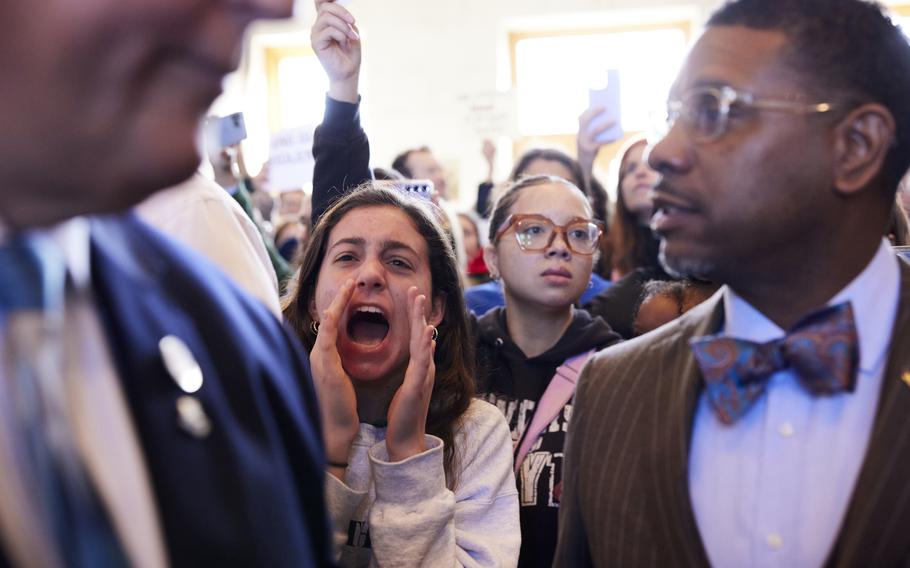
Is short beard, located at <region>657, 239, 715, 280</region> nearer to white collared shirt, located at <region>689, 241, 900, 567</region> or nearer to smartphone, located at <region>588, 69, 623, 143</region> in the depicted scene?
white collared shirt, located at <region>689, 241, 900, 567</region>

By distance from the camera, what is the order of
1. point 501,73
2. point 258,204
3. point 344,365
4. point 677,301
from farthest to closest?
point 501,73, point 258,204, point 677,301, point 344,365

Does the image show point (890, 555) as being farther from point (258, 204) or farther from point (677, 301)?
point (258, 204)

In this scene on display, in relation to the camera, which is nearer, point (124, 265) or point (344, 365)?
point (124, 265)

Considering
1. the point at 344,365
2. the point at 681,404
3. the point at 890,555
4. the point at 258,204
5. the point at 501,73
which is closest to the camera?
the point at 890,555

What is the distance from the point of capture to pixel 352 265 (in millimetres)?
2240

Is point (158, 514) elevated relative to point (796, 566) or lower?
elevated

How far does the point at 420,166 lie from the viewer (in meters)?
4.85

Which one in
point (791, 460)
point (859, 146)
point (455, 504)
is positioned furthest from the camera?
point (455, 504)

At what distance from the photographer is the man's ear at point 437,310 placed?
7.66ft

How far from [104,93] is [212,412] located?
29cm

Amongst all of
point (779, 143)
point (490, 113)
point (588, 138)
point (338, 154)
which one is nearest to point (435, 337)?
point (338, 154)

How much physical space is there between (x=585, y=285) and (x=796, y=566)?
5.20 ft

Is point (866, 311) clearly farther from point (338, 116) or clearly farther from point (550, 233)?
point (338, 116)

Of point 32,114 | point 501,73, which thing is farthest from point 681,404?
point 501,73
